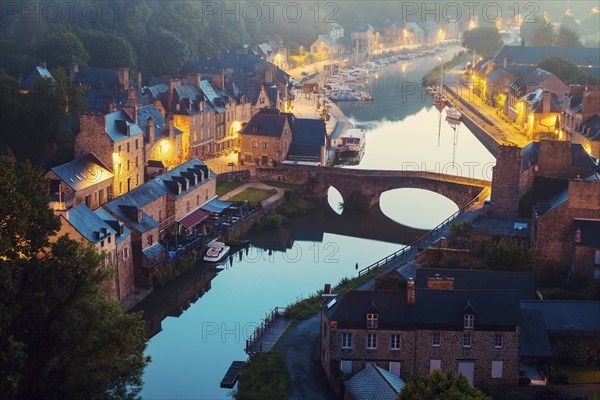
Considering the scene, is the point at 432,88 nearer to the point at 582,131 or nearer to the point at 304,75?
the point at 304,75

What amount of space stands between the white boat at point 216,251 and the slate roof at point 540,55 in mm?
56938

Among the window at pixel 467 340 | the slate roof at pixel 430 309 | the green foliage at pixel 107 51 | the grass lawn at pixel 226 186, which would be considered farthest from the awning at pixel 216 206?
the green foliage at pixel 107 51

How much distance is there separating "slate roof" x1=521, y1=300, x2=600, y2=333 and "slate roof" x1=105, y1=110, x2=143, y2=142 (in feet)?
75.6

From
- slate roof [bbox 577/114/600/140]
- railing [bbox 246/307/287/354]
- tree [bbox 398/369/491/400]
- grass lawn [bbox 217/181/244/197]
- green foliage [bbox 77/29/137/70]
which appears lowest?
railing [bbox 246/307/287/354]

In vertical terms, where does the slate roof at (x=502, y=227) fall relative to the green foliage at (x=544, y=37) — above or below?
below

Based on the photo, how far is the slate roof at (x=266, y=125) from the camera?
58500mm

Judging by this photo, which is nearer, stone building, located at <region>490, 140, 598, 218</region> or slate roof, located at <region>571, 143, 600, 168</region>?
stone building, located at <region>490, 140, 598, 218</region>

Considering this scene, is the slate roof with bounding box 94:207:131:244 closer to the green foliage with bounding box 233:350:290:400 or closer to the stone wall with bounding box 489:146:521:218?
the green foliage with bounding box 233:350:290:400

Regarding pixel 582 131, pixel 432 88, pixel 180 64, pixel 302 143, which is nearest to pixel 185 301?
pixel 302 143

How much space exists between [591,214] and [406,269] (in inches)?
320

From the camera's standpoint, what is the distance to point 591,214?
39562 millimetres

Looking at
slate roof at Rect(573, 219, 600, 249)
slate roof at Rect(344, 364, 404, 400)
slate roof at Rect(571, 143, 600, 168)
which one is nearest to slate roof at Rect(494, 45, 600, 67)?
slate roof at Rect(571, 143, 600, 168)

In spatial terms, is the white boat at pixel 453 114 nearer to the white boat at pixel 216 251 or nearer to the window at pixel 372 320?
the white boat at pixel 216 251

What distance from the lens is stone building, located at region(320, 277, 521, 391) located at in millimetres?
29938
